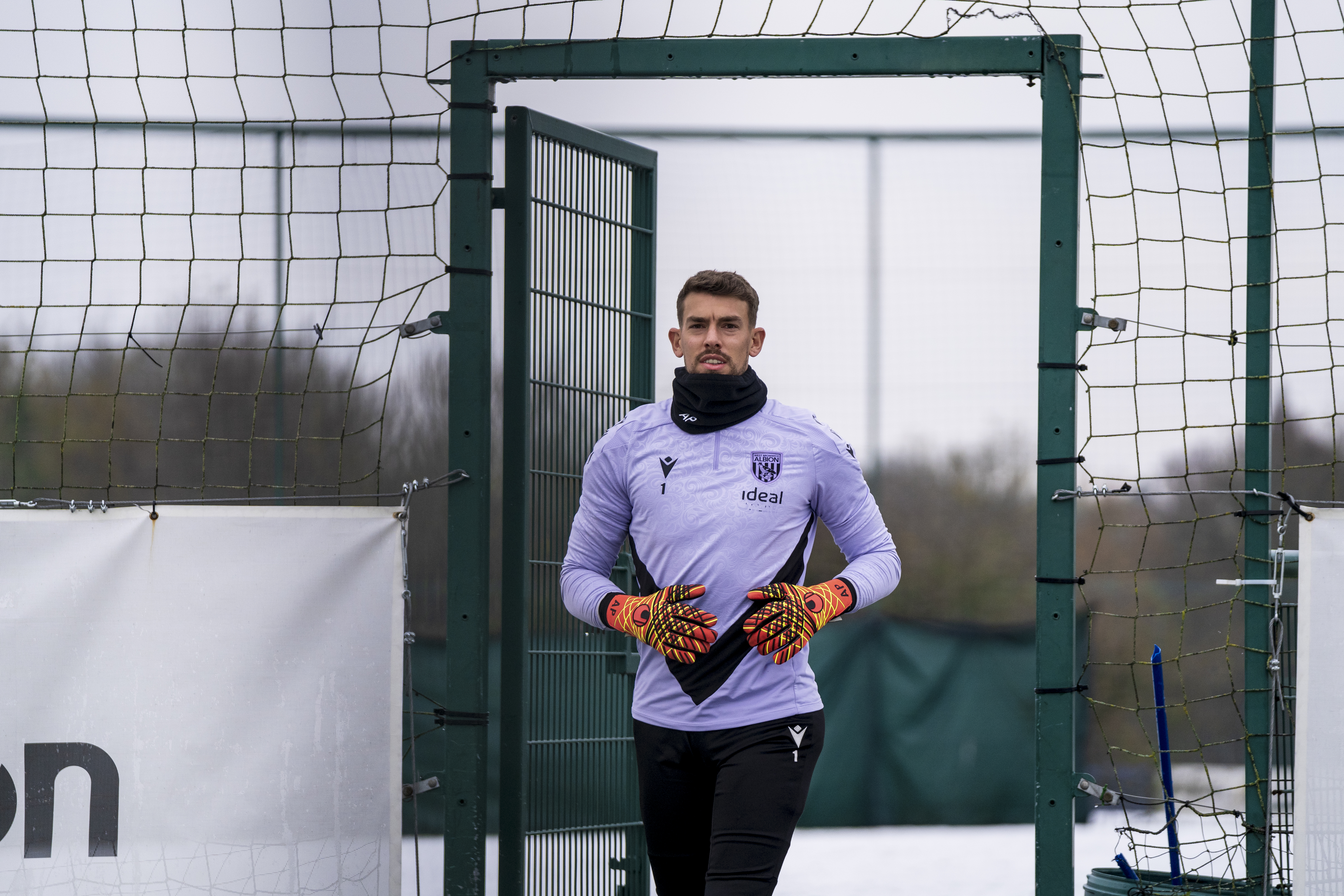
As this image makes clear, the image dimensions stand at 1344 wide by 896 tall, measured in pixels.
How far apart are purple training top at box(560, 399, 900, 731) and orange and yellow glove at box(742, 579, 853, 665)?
2.5 inches

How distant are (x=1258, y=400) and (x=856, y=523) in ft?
5.50

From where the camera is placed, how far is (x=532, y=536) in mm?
3736

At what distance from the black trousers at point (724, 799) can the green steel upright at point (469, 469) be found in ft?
2.75

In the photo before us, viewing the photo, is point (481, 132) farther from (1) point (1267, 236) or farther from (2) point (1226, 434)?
(2) point (1226, 434)

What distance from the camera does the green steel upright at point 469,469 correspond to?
335 centimetres

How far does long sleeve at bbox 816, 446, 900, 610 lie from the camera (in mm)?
2660

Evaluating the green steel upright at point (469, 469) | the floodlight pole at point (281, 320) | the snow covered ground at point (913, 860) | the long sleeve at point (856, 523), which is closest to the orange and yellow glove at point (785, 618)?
the long sleeve at point (856, 523)

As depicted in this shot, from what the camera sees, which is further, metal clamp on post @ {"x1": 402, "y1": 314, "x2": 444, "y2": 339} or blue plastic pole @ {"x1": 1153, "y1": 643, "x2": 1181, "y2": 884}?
blue plastic pole @ {"x1": 1153, "y1": 643, "x2": 1181, "y2": 884}

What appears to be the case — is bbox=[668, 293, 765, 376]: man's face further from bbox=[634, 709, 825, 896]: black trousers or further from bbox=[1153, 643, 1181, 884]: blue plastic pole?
bbox=[1153, 643, 1181, 884]: blue plastic pole

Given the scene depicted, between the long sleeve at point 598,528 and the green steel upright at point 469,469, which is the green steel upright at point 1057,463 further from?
the green steel upright at point 469,469

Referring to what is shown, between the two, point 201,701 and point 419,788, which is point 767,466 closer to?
point 419,788

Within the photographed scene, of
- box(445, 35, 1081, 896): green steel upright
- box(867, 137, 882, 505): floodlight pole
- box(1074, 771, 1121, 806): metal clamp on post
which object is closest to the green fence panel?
box(867, 137, 882, 505): floodlight pole

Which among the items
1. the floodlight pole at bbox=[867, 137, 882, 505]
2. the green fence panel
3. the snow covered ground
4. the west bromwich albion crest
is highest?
the floodlight pole at bbox=[867, 137, 882, 505]

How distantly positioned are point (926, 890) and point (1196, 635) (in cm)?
343
